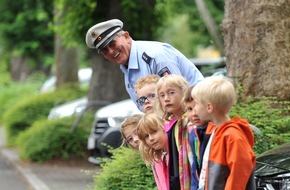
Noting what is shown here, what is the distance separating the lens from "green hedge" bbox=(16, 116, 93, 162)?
48.6 feet

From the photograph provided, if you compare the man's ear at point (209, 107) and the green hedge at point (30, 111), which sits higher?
the man's ear at point (209, 107)

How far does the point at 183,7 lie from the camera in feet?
85.9

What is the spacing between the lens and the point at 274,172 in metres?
5.68

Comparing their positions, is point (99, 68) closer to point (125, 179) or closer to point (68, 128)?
point (68, 128)

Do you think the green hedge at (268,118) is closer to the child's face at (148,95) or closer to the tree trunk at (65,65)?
the child's face at (148,95)

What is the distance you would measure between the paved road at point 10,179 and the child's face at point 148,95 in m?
6.61

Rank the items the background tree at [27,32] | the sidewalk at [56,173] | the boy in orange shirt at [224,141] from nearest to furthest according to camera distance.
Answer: the boy in orange shirt at [224,141] < the sidewalk at [56,173] < the background tree at [27,32]

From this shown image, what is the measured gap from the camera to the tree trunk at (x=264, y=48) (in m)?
8.49

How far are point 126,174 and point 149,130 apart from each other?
80.8 inches

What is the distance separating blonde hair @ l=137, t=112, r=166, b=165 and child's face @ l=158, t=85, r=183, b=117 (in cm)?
12

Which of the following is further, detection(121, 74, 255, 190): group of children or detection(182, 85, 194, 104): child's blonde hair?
detection(182, 85, 194, 104): child's blonde hair

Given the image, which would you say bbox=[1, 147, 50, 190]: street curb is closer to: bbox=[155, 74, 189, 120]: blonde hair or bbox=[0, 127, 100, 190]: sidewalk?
bbox=[0, 127, 100, 190]: sidewalk

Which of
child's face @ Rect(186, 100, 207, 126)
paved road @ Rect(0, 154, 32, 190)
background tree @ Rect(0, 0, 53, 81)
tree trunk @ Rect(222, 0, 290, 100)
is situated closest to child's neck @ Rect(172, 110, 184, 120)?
child's face @ Rect(186, 100, 207, 126)

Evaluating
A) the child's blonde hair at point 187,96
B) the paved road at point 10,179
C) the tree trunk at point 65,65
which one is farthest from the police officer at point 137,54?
the tree trunk at point 65,65
